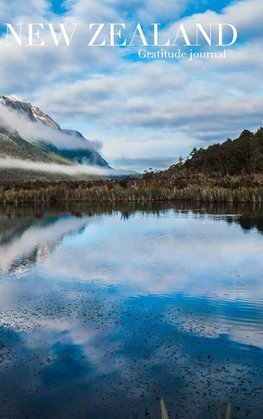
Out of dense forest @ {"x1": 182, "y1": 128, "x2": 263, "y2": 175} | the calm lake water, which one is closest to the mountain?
dense forest @ {"x1": 182, "y1": 128, "x2": 263, "y2": 175}

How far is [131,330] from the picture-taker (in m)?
Answer: 9.89

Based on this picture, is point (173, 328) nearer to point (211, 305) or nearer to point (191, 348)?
point (191, 348)

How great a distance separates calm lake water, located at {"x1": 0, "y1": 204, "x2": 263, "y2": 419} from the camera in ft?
23.1

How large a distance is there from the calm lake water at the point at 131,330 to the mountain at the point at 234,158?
58.5 m

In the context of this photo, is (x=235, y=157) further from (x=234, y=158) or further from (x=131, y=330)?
(x=131, y=330)

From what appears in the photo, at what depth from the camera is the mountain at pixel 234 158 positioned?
77375 millimetres

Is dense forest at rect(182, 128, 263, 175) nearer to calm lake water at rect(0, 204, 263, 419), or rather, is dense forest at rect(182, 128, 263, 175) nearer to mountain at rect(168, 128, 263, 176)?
mountain at rect(168, 128, 263, 176)

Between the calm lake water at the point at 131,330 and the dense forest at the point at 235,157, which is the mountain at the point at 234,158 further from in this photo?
the calm lake water at the point at 131,330

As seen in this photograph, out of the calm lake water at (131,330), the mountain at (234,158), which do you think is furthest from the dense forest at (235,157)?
the calm lake water at (131,330)

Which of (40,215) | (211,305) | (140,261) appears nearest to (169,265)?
(140,261)

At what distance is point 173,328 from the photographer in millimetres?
10047

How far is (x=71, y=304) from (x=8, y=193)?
136ft

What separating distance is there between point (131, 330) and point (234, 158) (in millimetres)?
74711

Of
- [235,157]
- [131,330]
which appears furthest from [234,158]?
[131,330]
